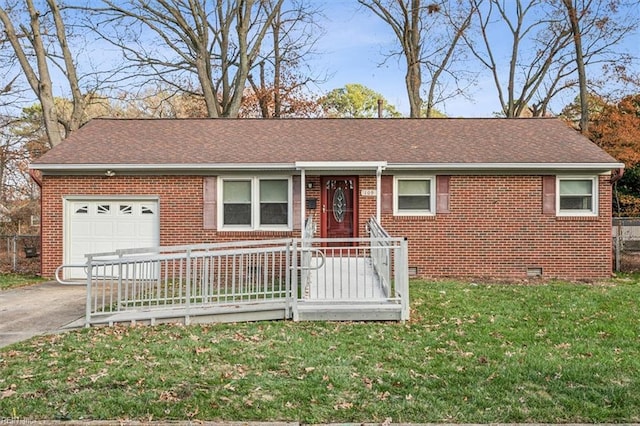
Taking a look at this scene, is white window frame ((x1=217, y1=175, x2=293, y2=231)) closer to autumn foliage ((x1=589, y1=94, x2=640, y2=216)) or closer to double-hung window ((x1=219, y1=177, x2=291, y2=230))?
double-hung window ((x1=219, y1=177, x2=291, y2=230))

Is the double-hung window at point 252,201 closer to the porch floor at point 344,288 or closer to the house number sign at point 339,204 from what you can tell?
the house number sign at point 339,204

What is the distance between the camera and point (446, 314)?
8109mm

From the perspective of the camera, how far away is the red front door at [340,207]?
43.0 feet

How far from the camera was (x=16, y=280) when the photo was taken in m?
12.7

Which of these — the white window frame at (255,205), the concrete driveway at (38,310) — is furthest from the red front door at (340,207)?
the concrete driveway at (38,310)

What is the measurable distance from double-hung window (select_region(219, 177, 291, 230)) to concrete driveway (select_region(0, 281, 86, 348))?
385cm

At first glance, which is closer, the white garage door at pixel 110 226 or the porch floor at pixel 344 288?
the porch floor at pixel 344 288

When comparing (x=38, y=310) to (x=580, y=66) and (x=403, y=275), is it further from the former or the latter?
(x=580, y=66)

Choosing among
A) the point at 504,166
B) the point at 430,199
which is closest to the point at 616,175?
the point at 504,166

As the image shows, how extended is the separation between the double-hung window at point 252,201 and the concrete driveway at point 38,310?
152 inches

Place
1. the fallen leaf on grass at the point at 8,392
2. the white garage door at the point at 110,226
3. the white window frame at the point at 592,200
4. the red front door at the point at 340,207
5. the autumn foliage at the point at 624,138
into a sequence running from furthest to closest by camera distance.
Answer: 1. the autumn foliage at the point at 624,138
2. the red front door at the point at 340,207
3. the white garage door at the point at 110,226
4. the white window frame at the point at 592,200
5. the fallen leaf on grass at the point at 8,392

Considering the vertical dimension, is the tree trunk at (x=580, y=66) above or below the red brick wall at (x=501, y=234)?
above

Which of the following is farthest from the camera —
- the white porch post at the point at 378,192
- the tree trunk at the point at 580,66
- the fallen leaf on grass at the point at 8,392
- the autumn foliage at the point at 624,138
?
the tree trunk at the point at 580,66

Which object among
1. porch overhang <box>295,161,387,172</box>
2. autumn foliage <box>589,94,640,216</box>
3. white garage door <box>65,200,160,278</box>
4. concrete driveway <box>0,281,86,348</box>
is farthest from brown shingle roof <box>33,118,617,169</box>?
autumn foliage <box>589,94,640,216</box>
